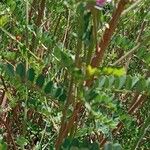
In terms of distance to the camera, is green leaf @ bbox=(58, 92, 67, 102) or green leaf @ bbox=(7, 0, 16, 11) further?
green leaf @ bbox=(7, 0, 16, 11)

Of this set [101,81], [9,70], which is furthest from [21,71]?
[101,81]

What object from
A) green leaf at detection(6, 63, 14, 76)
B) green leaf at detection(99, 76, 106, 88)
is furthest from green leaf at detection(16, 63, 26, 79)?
green leaf at detection(99, 76, 106, 88)

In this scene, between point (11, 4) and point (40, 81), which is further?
point (11, 4)

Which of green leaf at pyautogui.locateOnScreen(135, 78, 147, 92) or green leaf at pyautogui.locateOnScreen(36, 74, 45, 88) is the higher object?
green leaf at pyautogui.locateOnScreen(36, 74, 45, 88)

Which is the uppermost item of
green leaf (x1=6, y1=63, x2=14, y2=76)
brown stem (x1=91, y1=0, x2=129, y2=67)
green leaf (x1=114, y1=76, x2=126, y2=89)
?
brown stem (x1=91, y1=0, x2=129, y2=67)

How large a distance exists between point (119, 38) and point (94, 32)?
1.38ft

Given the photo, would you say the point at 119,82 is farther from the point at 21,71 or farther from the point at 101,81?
the point at 21,71

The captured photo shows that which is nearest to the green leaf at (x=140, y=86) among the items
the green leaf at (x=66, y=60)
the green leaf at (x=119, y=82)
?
the green leaf at (x=119, y=82)

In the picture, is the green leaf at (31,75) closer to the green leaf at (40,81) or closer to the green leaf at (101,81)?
the green leaf at (40,81)

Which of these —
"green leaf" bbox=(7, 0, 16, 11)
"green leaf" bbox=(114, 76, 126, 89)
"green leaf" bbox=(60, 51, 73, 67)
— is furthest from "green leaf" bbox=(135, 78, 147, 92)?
"green leaf" bbox=(7, 0, 16, 11)

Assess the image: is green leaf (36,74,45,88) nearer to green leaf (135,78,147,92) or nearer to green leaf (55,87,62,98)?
green leaf (55,87,62,98)

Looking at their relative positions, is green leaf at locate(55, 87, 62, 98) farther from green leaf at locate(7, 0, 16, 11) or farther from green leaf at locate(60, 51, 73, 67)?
green leaf at locate(7, 0, 16, 11)

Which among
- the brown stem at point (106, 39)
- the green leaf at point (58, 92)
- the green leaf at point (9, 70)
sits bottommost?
the green leaf at point (58, 92)

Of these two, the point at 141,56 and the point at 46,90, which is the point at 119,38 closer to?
the point at 141,56
